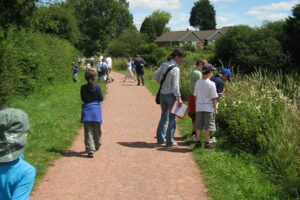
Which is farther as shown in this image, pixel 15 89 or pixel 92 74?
pixel 15 89

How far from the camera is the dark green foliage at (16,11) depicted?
18.4m

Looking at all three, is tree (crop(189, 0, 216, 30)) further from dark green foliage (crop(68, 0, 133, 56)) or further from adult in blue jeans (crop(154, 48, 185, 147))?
adult in blue jeans (crop(154, 48, 185, 147))

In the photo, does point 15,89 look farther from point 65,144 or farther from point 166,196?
point 166,196

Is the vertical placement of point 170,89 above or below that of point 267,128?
above

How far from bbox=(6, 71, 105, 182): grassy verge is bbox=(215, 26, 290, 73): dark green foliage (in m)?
19.3

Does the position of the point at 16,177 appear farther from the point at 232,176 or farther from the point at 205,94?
the point at 205,94

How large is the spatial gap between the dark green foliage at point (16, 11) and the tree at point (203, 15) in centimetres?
10064

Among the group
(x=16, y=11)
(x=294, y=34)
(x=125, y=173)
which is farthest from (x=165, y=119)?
(x=294, y=34)

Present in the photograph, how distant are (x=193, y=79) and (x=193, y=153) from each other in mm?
1870

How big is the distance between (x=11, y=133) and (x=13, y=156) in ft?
0.62

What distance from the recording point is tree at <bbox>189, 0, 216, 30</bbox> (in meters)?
115

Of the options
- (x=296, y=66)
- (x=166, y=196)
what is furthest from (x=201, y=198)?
(x=296, y=66)

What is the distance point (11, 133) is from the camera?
9.37ft

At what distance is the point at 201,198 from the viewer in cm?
502
